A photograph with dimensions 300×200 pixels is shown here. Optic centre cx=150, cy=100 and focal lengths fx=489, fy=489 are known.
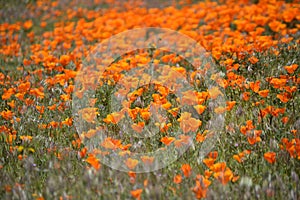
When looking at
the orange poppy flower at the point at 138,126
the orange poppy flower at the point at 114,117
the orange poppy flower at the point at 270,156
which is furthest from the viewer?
the orange poppy flower at the point at 114,117

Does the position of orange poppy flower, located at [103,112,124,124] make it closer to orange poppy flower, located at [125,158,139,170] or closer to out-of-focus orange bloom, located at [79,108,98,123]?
out-of-focus orange bloom, located at [79,108,98,123]

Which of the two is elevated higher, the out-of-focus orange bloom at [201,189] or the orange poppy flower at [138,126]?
the orange poppy flower at [138,126]

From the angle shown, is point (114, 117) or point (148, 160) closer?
point (148, 160)

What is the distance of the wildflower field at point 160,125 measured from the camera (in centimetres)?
321

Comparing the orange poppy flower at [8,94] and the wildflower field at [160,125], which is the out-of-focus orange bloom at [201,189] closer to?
the wildflower field at [160,125]

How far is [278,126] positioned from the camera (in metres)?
3.80

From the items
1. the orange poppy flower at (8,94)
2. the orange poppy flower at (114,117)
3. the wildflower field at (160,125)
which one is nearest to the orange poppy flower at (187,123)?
the wildflower field at (160,125)

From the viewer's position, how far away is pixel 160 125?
3957 mm

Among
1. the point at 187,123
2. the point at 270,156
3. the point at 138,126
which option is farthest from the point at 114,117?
the point at 270,156

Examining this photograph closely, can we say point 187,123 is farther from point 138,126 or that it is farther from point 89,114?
point 89,114

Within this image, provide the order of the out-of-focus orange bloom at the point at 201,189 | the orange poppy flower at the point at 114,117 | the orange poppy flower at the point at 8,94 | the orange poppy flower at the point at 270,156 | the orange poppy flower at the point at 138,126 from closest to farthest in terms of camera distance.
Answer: the out-of-focus orange bloom at the point at 201,189 → the orange poppy flower at the point at 270,156 → the orange poppy flower at the point at 138,126 → the orange poppy flower at the point at 114,117 → the orange poppy flower at the point at 8,94

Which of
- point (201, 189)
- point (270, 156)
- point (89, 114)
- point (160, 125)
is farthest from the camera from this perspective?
→ point (89, 114)

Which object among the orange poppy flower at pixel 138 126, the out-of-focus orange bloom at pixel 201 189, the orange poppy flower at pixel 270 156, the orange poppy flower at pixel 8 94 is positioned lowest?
the out-of-focus orange bloom at pixel 201 189

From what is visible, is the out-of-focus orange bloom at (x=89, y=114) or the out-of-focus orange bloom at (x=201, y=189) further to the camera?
the out-of-focus orange bloom at (x=89, y=114)
